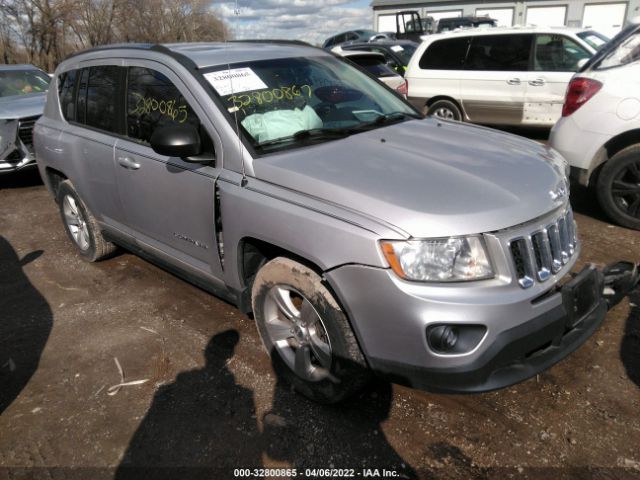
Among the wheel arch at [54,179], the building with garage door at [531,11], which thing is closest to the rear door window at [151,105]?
the wheel arch at [54,179]

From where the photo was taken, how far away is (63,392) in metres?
3.00

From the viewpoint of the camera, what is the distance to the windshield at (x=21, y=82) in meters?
8.43

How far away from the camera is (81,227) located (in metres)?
4.70

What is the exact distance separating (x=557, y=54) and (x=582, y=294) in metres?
6.49

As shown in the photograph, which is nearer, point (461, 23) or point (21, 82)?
point (21, 82)

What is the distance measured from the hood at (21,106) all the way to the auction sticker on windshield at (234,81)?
5.57m

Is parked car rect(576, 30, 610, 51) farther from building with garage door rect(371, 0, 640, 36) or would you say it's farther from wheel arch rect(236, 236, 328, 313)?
building with garage door rect(371, 0, 640, 36)

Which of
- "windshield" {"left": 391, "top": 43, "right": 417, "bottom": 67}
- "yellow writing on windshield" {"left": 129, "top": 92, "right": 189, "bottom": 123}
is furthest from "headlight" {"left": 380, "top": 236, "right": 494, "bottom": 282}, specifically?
"windshield" {"left": 391, "top": 43, "right": 417, "bottom": 67}

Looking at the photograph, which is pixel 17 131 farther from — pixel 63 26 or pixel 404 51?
pixel 63 26

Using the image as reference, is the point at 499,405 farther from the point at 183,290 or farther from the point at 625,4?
the point at 625,4

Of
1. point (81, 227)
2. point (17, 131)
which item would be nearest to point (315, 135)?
point (81, 227)

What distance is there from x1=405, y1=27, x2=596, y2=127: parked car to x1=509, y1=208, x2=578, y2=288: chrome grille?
591cm

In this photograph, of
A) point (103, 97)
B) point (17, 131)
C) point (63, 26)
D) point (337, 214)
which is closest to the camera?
point (337, 214)

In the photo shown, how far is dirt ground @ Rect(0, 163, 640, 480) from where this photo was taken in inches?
93.7
